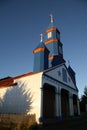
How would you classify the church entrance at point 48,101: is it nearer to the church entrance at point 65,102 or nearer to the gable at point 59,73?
the gable at point 59,73

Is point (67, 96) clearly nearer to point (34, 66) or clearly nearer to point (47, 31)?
point (34, 66)

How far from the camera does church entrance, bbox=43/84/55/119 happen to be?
17688mm

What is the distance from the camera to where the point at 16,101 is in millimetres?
16812

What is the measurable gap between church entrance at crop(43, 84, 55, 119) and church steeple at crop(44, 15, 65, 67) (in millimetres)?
5982

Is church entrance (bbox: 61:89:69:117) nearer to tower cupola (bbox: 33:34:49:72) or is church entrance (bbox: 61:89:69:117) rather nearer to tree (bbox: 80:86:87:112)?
tower cupola (bbox: 33:34:49:72)

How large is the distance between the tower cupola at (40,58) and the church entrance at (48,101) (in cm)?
290

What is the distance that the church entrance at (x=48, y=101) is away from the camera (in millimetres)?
17688

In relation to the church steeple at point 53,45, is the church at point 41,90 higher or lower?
lower

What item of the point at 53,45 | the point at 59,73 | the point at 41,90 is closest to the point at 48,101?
the point at 41,90

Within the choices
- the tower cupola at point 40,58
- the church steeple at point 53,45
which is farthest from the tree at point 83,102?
the tower cupola at point 40,58

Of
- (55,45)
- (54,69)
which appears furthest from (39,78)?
(55,45)

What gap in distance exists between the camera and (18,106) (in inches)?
646

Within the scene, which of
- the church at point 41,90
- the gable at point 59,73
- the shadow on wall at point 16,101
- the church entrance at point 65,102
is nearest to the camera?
the church at point 41,90

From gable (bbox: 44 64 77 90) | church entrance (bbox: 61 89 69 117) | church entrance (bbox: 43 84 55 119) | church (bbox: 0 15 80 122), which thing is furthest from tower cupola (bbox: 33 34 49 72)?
church entrance (bbox: 61 89 69 117)
